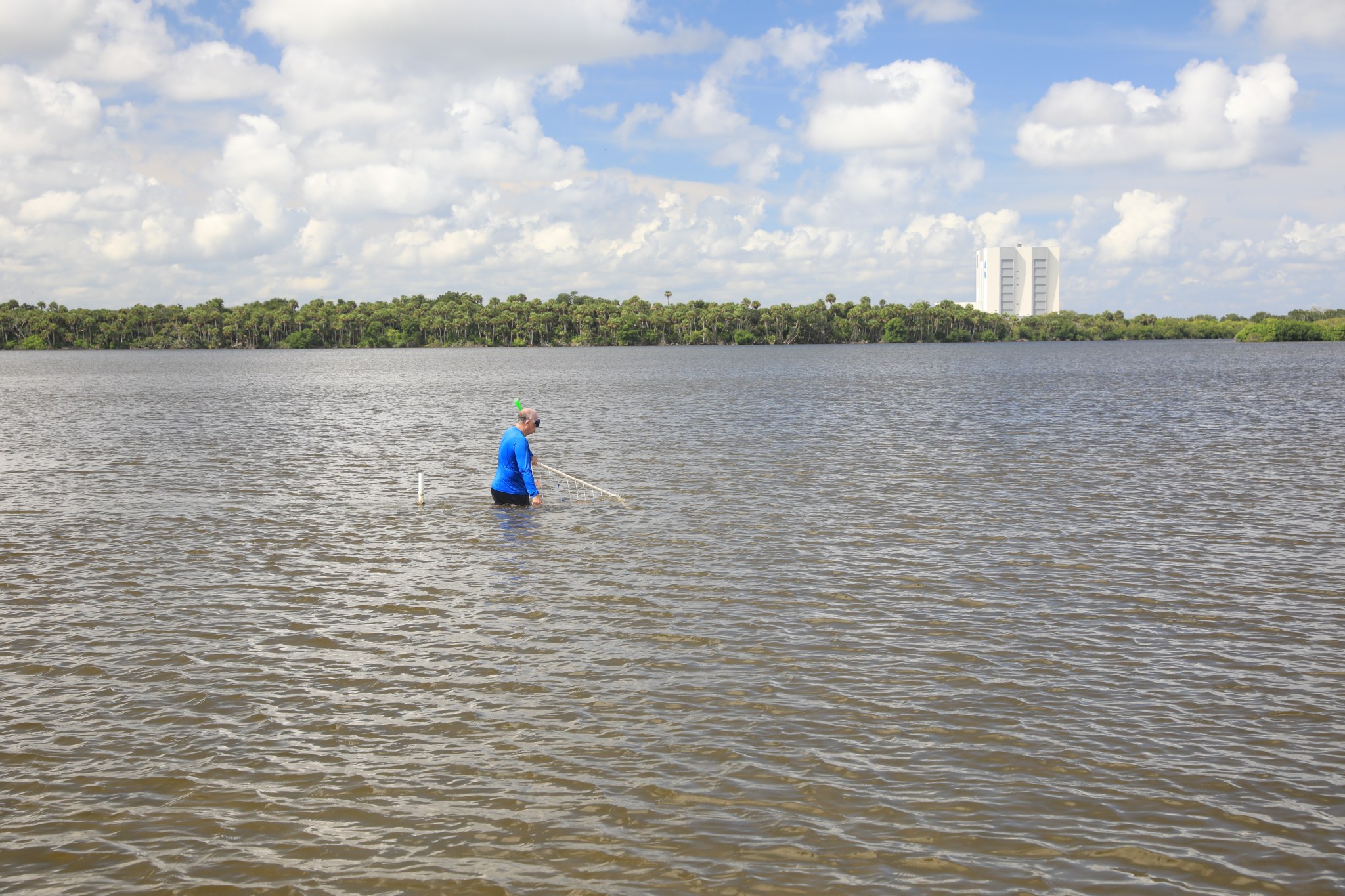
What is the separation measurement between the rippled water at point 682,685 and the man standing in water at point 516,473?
64 cm

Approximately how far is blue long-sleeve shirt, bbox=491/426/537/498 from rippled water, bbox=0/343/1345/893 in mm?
789

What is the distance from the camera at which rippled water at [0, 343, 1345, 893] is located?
26.5ft

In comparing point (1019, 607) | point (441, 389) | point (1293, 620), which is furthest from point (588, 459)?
point (441, 389)

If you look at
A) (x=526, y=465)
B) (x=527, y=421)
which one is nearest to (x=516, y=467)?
(x=526, y=465)

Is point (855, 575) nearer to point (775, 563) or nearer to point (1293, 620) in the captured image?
point (775, 563)

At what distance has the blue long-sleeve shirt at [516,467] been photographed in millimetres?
23359

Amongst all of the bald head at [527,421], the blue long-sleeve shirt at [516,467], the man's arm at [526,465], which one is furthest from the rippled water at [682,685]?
the bald head at [527,421]

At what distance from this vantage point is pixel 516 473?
24.0 meters

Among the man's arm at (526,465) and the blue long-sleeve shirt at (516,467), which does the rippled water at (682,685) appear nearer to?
the man's arm at (526,465)

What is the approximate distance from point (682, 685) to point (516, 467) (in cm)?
1294

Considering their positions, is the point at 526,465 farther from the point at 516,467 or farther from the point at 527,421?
the point at 527,421


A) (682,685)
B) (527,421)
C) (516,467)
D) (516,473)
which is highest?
(527,421)

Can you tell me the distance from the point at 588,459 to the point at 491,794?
26372 millimetres

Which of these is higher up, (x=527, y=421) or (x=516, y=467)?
(x=527, y=421)
